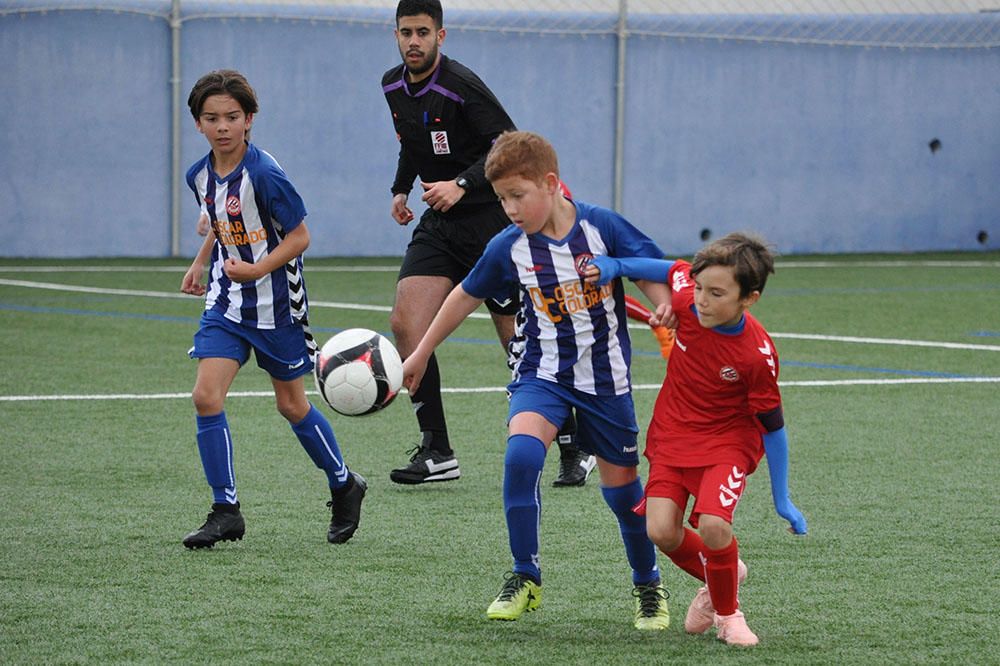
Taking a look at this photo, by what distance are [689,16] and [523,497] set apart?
17367mm

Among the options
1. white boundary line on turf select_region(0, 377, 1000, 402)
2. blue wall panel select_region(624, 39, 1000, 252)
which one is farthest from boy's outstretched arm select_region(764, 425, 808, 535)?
blue wall panel select_region(624, 39, 1000, 252)

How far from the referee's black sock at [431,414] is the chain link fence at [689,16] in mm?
12878

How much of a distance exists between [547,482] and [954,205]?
57.2 ft

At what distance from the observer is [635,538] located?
4605mm

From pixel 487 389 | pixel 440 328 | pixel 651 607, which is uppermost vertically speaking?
pixel 440 328

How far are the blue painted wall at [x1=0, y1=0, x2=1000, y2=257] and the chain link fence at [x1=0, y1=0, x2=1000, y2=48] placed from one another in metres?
0.12

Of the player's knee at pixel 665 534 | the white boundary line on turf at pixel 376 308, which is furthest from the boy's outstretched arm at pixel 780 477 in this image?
the white boundary line on turf at pixel 376 308

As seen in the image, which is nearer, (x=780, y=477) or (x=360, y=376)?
(x=780, y=477)

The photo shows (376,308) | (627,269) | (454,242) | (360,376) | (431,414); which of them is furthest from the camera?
(376,308)

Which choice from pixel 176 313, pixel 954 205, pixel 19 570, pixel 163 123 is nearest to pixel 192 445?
pixel 19 570

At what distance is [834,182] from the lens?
869 inches

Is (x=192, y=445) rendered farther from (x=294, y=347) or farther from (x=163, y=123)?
(x=163, y=123)

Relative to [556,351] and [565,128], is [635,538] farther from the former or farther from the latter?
[565,128]

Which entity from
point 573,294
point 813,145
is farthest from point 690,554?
point 813,145
